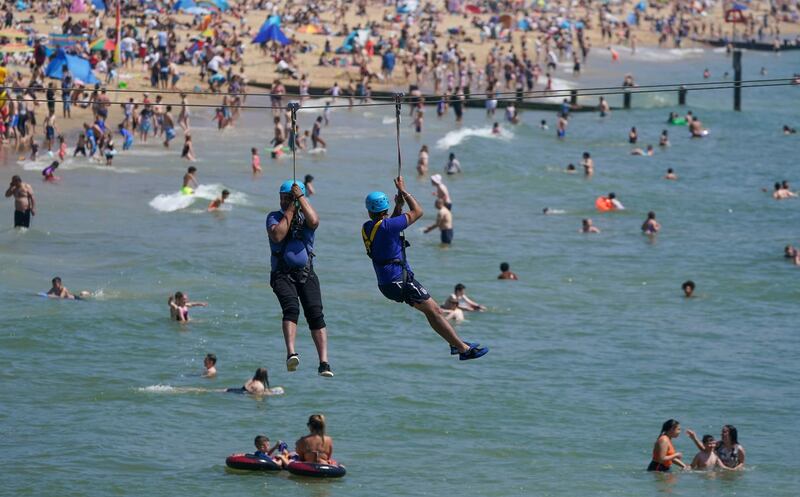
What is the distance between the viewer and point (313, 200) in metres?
41.7

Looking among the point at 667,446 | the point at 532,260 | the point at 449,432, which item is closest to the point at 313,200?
the point at 532,260

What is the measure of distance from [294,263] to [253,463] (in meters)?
7.71

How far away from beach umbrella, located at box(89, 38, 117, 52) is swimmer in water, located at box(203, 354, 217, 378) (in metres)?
32.1

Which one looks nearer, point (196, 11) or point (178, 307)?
point (178, 307)

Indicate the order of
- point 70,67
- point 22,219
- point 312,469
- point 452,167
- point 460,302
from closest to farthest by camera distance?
point 312,469 < point 460,302 < point 22,219 < point 452,167 < point 70,67

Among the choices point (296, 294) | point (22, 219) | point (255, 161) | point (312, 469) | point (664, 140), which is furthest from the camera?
point (664, 140)

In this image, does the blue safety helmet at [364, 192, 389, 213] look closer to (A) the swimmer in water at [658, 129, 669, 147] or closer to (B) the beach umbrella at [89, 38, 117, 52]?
(B) the beach umbrella at [89, 38, 117, 52]

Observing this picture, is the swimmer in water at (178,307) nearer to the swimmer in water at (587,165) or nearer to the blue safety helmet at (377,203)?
the blue safety helmet at (377,203)

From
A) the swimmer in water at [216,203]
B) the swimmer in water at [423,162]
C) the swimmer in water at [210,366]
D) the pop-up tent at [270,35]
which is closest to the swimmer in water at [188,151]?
the swimmer in water at [216,203]

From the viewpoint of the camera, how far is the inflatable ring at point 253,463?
67.7ft

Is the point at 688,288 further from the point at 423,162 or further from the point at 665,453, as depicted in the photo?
Result: the point at 423,162

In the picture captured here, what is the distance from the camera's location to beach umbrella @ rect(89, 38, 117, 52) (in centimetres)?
5519

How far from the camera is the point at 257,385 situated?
24.6m

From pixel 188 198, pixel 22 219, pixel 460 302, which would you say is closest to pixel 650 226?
pixel 460 302
